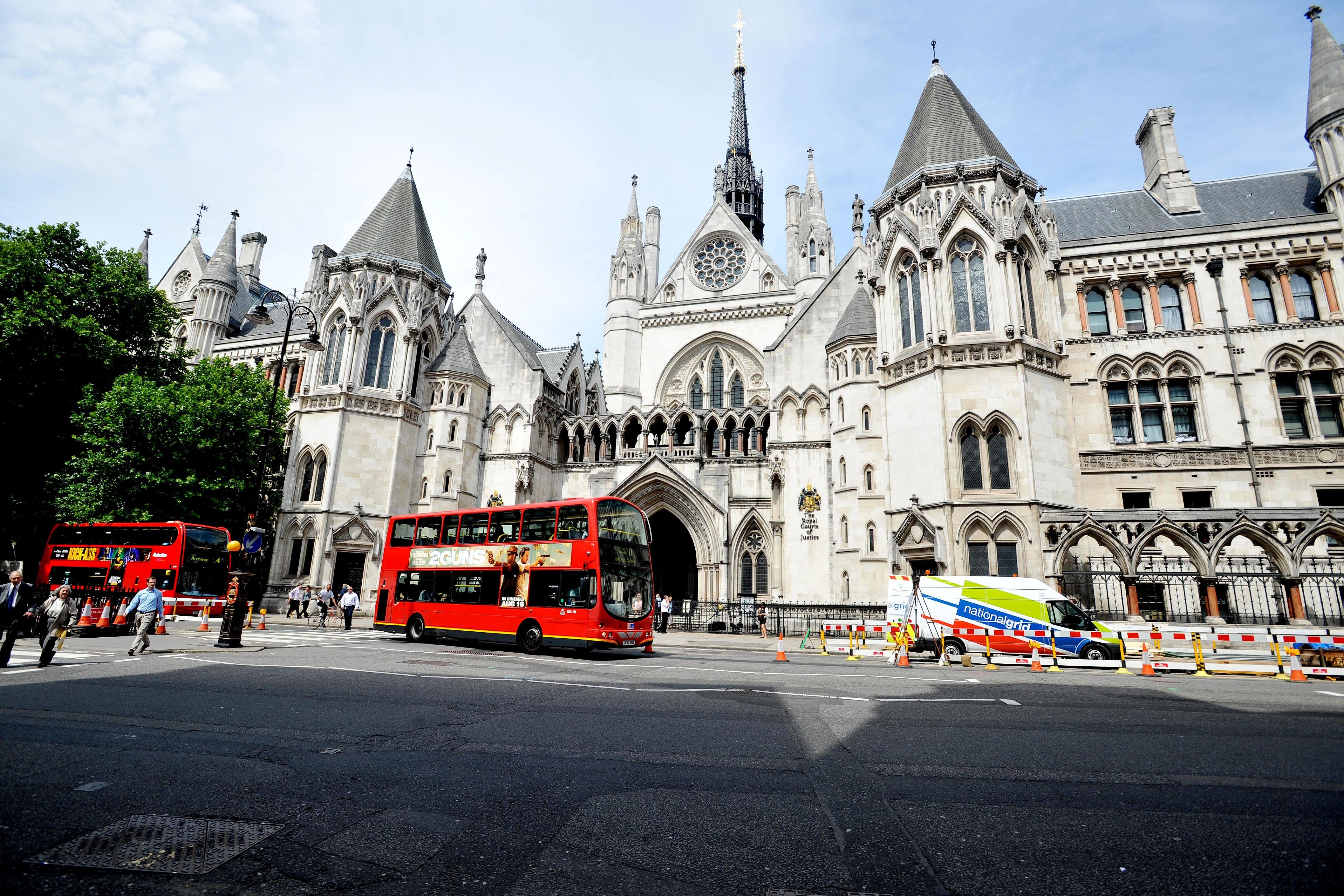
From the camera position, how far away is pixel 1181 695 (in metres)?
9.99

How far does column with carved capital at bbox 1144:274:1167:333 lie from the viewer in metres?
23.7

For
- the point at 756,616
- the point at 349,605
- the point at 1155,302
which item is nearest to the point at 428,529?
the point at 349,605

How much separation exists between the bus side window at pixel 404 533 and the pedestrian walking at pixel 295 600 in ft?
30.5

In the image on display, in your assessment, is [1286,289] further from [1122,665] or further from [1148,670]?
[1148,670]

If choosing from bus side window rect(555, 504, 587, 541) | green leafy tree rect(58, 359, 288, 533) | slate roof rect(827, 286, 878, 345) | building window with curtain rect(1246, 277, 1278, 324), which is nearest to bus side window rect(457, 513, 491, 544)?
bus side window rect(555, 504, 587, 541)

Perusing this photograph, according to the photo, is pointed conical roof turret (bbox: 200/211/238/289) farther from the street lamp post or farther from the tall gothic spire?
the tall gothic spire

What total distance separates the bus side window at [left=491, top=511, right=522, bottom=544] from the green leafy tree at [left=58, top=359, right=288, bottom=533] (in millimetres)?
10798

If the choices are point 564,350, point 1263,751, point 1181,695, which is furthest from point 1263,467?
point 564,350

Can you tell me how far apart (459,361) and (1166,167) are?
31.6 m

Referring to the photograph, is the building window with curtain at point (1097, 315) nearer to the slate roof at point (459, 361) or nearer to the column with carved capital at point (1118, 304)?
the column with carved capital at point (1118, 304)

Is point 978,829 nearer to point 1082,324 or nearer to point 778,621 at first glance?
point 778,621

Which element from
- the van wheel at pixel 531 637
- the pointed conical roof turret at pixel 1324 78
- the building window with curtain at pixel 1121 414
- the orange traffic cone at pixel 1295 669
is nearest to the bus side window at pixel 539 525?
the van wheel at pixel 531 637

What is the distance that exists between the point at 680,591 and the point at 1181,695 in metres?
24.7

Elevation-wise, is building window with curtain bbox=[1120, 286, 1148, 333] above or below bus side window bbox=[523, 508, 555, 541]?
above
